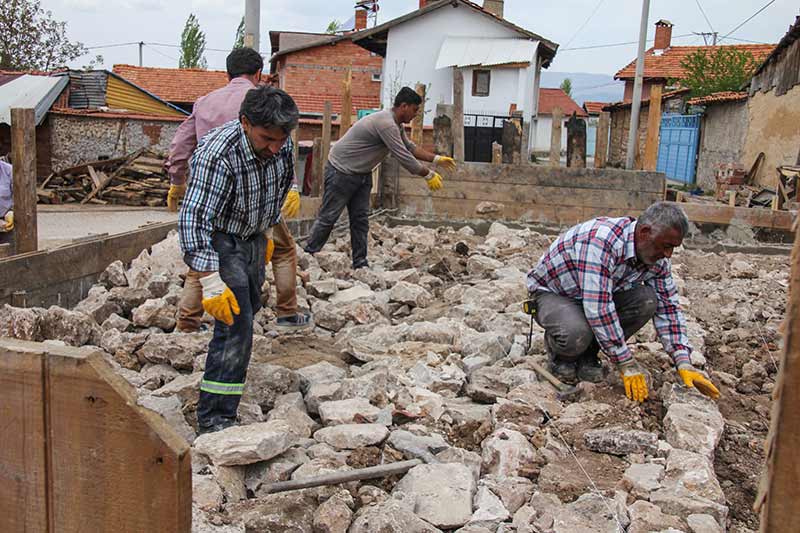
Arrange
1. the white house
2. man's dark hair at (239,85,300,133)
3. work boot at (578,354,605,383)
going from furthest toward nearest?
the white house, work boot at (578,354,605,383), man's dark hair at (239,85,300,133)

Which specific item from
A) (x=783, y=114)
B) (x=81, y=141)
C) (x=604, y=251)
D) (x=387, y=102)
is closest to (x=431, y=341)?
(x=604, y=251)

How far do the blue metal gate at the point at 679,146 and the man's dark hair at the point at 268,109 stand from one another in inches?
1004

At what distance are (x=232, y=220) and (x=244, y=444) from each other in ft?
3.36

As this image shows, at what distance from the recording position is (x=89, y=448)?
4.12 feet

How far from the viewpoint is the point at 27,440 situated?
1.29m

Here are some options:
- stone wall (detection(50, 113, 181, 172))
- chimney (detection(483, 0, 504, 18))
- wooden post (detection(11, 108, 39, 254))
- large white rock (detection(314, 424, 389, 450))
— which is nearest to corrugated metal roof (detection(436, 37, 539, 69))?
chimney (detection(483, 0, 504, 18))

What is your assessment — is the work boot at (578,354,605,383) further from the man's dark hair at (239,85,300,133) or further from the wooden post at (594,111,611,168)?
the wooden post at (594,111,611,168)

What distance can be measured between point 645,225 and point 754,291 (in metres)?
4.21

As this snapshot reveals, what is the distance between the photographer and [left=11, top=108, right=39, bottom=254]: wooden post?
5.81m

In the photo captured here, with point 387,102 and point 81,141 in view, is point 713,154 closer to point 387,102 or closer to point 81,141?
point 387,102

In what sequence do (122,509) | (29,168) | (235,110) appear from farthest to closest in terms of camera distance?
(29,168)
(235,110)
(122,509)

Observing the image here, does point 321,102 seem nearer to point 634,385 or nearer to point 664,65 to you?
point 664,65

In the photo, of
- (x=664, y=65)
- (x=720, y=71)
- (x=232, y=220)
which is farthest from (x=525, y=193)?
(x=664, y=65)

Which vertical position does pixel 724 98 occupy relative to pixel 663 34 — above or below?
below
